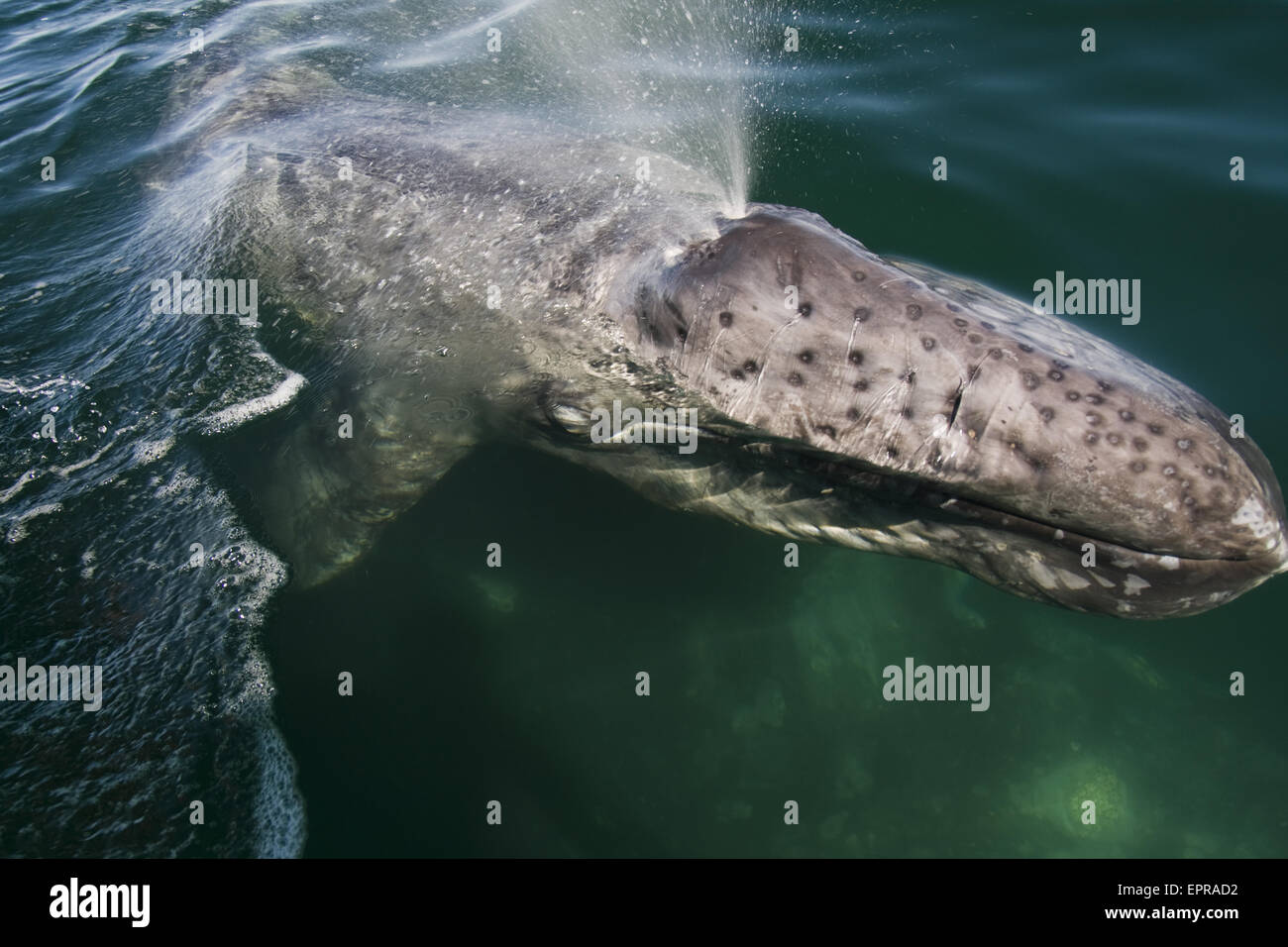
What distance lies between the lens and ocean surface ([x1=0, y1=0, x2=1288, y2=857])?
5516 mm

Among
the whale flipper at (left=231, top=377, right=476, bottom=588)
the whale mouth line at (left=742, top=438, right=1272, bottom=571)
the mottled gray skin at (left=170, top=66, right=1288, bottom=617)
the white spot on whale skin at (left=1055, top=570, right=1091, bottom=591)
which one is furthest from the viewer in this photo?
the whale flipper at (left=231, top=377, right=476, bottom=588)

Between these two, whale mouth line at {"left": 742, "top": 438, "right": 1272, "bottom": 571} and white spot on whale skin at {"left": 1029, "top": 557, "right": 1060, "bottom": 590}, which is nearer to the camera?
whale mouth line at {"left": 742, "top": 438, "right": 1272, "bottom": 571}

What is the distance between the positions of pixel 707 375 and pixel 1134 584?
2.60 metres

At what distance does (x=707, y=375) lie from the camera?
5.00 metres

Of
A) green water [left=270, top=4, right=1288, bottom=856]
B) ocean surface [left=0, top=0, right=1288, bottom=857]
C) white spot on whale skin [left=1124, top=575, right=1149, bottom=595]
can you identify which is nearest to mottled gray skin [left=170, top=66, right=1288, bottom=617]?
white spot on whale skin [left=1124, top=575, right=1149, bottom=595]

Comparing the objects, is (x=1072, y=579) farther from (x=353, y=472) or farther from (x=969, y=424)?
(x=353, y=472)

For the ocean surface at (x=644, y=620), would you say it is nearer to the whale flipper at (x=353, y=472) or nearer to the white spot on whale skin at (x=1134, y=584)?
the whale flipper at (x=353, y=472)

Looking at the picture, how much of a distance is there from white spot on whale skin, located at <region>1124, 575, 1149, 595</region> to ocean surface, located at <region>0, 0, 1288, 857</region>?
7.20 feet

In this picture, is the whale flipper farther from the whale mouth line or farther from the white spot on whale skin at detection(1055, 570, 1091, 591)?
the white spot on whale skin at detection(1055, 570, 1091, 591)

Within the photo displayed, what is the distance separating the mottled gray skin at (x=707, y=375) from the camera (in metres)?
4.24

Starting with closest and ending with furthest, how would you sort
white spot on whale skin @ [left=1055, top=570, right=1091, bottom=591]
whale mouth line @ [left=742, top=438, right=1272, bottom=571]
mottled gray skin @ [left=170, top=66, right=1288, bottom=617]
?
mottled gray skin @ [left=170, top=66, right=1288, bottom=617] → whale mouth line @ [left=742, top=438, right=1272, bottom=571] → white spot on whale skin @ [left=1055, top=570, right=1091, bottom=591]

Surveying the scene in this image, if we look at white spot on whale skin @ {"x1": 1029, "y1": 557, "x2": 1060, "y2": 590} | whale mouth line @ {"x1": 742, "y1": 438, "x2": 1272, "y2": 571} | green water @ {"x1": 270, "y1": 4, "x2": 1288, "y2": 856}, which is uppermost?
whale mouth line @ {"x1": 742, "y1": 438, "x2": 1272, "y2": 571}

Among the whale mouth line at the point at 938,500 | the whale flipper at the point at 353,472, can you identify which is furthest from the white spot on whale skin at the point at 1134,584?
the whale flipper at the point at 353,472
